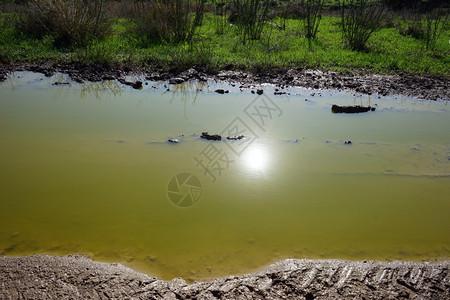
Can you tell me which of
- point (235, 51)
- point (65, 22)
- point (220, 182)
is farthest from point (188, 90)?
point (65, 22)

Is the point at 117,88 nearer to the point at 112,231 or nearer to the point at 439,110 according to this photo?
the point at 112,231

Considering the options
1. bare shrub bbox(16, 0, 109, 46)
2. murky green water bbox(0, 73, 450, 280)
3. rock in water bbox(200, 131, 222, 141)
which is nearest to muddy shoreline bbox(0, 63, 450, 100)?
murky green water bbox(0, 73, 450, 280)

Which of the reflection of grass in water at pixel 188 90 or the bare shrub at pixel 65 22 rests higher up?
the bare shrub at pixel 65 22

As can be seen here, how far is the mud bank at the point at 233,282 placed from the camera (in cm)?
213

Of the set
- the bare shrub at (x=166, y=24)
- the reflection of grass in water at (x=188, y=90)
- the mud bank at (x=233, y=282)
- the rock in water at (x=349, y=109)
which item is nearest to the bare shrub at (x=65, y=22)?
the bare shrub at (x=166, y=24)

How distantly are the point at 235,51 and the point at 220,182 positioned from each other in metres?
4.84

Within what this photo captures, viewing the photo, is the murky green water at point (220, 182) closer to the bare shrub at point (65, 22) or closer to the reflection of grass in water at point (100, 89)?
the reflection of grass in water at point (100, 89)

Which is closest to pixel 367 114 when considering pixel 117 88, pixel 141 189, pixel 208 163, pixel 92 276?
pixel 208 163

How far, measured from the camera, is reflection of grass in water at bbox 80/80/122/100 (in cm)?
564

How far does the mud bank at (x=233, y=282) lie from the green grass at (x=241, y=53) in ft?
15.9

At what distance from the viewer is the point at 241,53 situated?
293 inches

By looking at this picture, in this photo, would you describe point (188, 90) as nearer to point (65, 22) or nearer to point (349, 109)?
point (349, 109)

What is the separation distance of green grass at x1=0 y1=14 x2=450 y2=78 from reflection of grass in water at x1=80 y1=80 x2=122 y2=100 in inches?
28.4

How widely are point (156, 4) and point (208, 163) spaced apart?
5954mm
